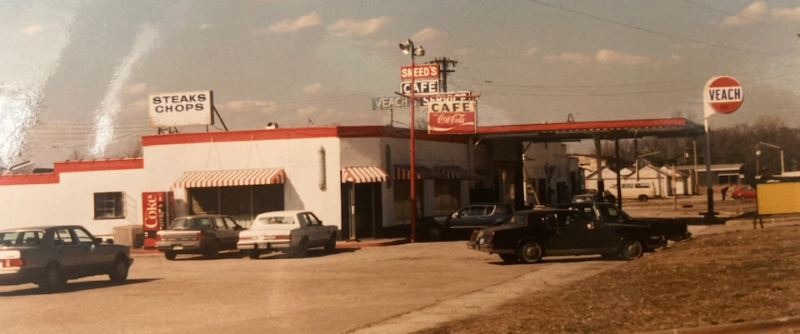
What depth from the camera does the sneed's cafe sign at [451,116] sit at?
35500mm

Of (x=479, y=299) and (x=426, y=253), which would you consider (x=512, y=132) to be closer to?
(x=426, y=253)

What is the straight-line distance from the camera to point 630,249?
2177 cm

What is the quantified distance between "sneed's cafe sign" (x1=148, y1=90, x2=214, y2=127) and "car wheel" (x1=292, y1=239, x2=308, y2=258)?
1485 cm

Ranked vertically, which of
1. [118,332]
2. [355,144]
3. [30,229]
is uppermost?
[355,144]

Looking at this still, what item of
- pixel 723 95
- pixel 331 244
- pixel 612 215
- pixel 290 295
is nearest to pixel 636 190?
pixel 723 95

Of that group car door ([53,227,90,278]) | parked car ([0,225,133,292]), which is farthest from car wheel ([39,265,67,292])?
car door ([53,227,90,278])

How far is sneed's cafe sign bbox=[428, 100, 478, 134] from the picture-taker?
35.5 meters

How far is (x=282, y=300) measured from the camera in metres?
15.6

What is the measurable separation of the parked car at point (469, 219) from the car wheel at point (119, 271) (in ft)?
49.5

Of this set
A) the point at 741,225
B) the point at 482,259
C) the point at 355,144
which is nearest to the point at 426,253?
the point at 482,259

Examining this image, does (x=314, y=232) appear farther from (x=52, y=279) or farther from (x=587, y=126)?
(x=587, y=126)

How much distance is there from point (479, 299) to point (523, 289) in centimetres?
164

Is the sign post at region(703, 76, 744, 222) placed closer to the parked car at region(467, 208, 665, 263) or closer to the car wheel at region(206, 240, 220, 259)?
the parked car at region(467, 208, 665, 263)

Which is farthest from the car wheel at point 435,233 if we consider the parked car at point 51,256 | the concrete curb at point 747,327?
the concrete curb at point 747,327
